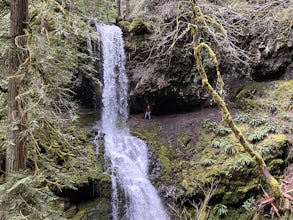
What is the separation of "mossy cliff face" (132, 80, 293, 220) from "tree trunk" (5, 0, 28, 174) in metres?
5.64

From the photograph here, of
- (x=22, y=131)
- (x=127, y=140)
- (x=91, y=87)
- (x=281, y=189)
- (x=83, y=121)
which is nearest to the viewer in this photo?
(x=22, y=131)

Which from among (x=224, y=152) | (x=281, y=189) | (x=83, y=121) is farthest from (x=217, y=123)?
(x=83, y=121)

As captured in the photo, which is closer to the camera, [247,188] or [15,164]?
[15,164]

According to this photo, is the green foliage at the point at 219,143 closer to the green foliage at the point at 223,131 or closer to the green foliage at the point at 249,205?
the green foliage at the point at 223,131

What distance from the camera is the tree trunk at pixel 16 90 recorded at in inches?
207

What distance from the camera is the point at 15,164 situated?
5316 mm

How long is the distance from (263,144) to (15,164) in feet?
29.6

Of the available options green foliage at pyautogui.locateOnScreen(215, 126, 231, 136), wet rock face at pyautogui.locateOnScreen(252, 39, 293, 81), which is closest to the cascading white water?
green foliage at pyautogui.locateOnScreen(215, 126, 231, 136)

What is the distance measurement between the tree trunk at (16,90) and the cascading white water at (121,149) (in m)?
5.90

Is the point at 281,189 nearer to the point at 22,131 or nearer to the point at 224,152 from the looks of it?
the point at 224,152

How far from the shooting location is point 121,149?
1312cm

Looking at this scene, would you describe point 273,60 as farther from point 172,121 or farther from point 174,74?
point 172,121

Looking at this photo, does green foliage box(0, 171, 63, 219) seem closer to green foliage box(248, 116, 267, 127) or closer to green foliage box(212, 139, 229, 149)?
green foliage box(212, 139, 229, 149)

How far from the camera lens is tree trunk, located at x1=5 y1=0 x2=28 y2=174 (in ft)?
17.3
